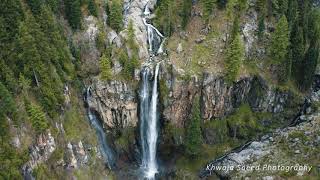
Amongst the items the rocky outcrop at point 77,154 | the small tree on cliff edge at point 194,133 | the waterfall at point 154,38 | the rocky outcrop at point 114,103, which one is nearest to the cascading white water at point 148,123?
the rocky outcrop at point 114,103

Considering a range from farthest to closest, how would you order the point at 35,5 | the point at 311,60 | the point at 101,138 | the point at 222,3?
1. the point at 222,3
2. the point at 311,60
3. the point at 101,138
4. the point at 35,5

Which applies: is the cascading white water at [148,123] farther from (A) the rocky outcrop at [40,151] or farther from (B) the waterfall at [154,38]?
(A) the rocky outcrop at [40,151]

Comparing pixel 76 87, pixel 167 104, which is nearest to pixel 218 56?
pixel 167 104

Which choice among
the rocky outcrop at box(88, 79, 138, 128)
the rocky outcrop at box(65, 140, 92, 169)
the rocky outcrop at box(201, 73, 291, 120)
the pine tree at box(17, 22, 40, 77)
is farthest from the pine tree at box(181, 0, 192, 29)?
the pine tree at box(17, 22, 40, 77)

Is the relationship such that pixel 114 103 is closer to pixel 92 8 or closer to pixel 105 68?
pixel 105 68

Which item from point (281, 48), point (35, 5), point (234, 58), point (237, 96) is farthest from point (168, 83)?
point (35, 5)

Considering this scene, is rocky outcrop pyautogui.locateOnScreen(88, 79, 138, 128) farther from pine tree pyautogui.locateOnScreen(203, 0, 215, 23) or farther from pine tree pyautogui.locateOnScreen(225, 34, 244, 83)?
pine tree pyautogui.locateOnScreen(203, 0, 215, 23)

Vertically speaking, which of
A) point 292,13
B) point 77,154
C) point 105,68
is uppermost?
point 292,13
